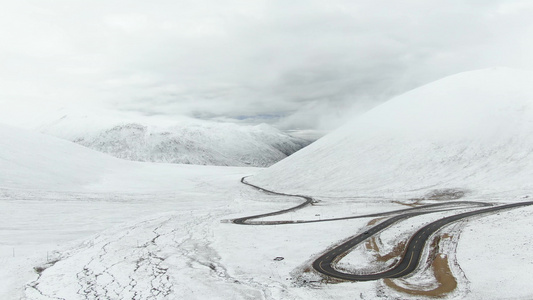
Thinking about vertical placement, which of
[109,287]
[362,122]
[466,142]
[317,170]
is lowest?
[109,287]

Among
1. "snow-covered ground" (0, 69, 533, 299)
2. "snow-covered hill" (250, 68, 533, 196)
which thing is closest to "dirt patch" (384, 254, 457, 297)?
"snow-covered ground" (0, 69, 533, 299)

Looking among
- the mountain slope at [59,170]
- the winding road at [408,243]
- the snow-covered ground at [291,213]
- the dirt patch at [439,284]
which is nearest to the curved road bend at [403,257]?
the winding road at [408,243]

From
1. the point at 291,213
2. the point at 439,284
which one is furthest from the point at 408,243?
the point at 291,213

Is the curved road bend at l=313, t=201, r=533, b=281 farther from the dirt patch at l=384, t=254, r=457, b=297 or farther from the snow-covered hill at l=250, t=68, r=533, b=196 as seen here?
the snow-covered hill at l=250, t=68, r=533, b=196

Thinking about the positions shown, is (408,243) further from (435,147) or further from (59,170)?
(59,170)

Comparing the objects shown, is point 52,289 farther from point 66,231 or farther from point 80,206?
point 80,206

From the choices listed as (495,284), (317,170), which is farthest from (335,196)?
(495,284)
